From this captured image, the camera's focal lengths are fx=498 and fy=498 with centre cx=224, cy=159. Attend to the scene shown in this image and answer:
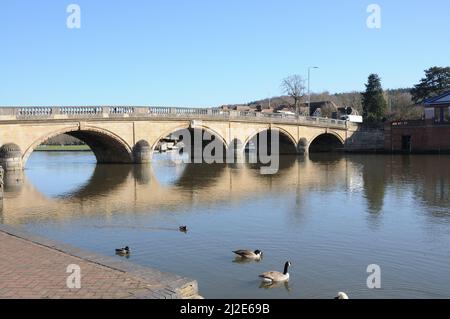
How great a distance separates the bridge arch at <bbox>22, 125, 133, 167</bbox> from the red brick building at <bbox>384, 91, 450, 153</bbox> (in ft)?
107

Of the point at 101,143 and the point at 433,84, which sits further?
the point at 433,84

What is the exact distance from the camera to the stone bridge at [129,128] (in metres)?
34.2

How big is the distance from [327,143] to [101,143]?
111 ft

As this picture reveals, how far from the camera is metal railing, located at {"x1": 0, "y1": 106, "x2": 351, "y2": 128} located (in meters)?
34.5

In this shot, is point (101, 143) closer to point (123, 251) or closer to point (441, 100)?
point (123, 251)

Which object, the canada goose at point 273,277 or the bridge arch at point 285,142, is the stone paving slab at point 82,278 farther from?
the bridge arch at point 285,142

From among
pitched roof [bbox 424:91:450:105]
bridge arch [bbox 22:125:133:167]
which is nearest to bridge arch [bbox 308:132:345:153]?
pitched roof [bbox 424:91:450:105]

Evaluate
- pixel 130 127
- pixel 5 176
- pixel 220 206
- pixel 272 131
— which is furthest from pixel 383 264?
pixel 272 131

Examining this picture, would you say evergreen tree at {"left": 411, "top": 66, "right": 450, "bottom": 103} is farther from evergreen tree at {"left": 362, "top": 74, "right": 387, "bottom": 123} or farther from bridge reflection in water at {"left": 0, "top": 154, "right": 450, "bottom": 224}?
bridge reflection in water at {"left": 0, "top": 154, "right": 450, "bottom": 224}

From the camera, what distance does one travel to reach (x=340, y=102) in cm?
13225

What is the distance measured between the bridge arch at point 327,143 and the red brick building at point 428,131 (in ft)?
20.4

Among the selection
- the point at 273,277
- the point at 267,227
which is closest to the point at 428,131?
the point at 267,227

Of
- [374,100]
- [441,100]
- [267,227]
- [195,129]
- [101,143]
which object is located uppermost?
[374,100]

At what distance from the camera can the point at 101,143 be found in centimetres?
4303
